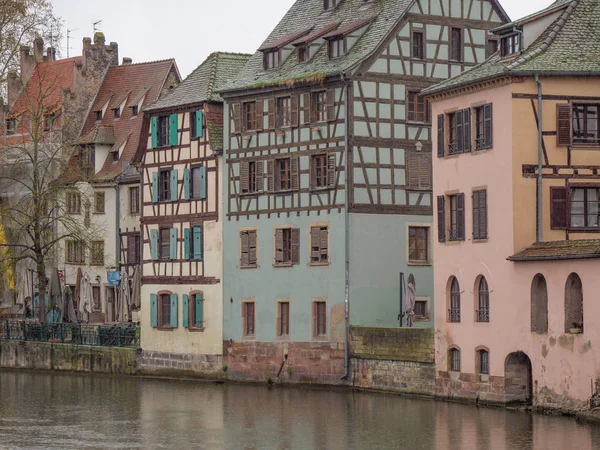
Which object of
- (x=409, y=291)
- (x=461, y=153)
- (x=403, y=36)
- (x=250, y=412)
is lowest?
(x=250, y=412)

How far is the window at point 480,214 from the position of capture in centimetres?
5016

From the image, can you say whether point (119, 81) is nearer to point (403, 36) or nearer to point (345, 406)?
point (403, 36)

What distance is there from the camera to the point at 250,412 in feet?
163

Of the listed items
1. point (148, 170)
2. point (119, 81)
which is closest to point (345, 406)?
point (148, 170)

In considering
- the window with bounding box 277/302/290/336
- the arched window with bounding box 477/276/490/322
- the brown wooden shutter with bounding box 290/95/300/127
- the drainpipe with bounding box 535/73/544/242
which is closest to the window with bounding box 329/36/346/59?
the brown wooden shutter with bounding box 290/95/300/127

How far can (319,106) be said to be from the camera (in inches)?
2340

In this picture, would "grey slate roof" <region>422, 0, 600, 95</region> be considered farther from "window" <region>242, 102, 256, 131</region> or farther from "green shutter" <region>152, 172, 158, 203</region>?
"green shutter" <region>152, 172, 158, 203</region>

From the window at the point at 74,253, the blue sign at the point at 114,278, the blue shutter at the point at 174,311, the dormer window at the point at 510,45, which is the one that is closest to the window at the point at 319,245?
the blue shutter at the point at 174,311

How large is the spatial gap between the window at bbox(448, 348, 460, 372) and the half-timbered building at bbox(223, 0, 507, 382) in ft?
21.1

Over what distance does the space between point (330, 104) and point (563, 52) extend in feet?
37.5

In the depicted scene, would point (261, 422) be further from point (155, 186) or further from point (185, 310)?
point (155, 186)

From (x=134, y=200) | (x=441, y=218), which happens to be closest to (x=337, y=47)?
(x=441, y=218)

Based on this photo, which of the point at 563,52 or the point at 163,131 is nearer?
the point at 563,52

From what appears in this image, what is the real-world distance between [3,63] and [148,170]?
7676 millimetres
